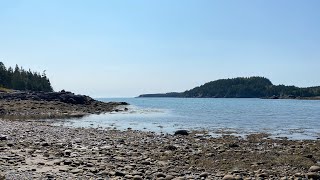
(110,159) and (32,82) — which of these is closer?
(110,159)

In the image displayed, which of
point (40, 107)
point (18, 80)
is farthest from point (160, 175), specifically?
point (18, 80)

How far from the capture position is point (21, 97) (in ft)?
271

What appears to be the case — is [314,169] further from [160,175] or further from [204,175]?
[160,175]

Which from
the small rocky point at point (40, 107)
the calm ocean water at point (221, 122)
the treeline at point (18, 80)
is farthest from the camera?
the treeline at point (18, 80)

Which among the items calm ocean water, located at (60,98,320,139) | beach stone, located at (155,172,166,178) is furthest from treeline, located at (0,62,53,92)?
beach stone, located at (155,172,166,178)

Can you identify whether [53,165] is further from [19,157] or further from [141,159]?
[141,159]

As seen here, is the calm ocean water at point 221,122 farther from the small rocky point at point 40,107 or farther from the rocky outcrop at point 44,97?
the rocky outcrop at point 44,97

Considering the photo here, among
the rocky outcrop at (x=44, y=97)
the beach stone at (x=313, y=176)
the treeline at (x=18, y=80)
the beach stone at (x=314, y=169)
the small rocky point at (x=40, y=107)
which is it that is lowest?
the beach stone at (x=313, y=176)

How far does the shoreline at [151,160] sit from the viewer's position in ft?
49.6

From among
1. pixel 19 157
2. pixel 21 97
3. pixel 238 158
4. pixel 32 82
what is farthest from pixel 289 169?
pixel 32 82

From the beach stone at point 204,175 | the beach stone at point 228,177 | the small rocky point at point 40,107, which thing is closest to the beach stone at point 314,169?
the beach stone at point 228,177

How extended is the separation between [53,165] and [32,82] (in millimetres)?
140165

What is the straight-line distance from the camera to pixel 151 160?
18906 millimetres

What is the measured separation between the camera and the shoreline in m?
15.1
